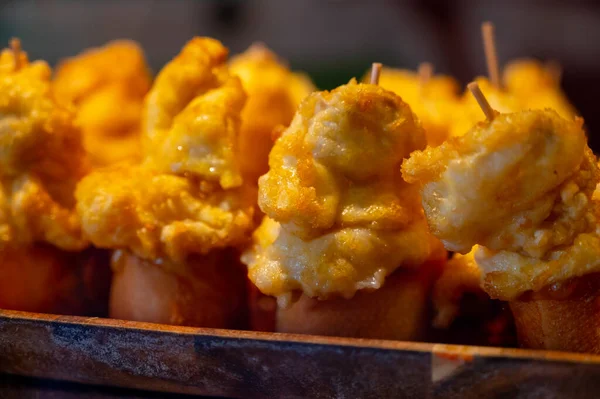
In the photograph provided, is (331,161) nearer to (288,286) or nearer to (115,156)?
(288,286)

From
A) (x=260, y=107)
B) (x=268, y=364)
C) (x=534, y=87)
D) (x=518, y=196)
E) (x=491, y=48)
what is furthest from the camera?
(x=534, y=87)

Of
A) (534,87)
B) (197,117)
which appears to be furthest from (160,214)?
(534,87)

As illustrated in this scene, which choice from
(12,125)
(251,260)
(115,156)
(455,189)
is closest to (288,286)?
(251,260)

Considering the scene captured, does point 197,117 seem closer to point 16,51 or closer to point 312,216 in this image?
point 312,216

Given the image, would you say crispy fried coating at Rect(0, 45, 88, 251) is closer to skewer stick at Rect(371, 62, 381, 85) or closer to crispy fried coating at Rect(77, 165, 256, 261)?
crispy fried coating at Rect(77, 165, 256, 261)

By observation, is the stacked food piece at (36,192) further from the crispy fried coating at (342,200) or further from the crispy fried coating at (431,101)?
the crispy fried coating at (431,101)

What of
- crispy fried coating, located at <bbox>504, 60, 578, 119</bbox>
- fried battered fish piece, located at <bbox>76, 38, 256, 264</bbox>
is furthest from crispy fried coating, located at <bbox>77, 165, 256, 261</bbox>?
crispy fried coating, located at <bbox>504, 60, 578, 119</bbox>
